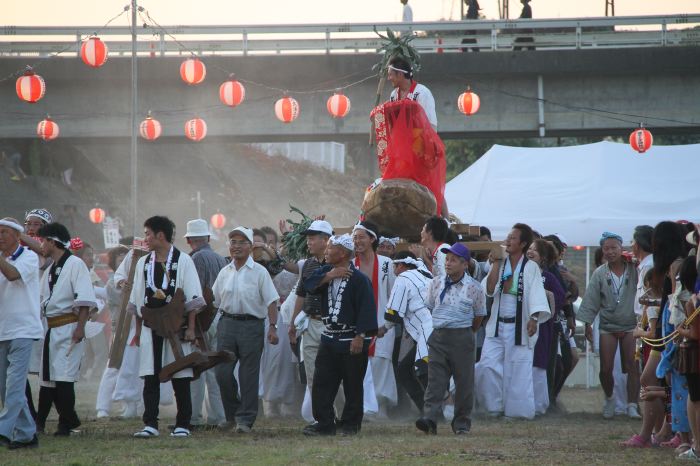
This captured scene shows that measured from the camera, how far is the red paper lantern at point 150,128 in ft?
82.4

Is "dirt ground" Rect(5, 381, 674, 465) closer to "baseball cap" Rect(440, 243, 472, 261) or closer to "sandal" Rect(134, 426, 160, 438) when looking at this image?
"sandal" Rect(134, 426, 160, 438)

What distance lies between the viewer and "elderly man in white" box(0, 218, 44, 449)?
837 centimetres

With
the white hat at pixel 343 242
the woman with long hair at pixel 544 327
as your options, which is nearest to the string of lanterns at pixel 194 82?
the woman with long hair at pixel 544 327

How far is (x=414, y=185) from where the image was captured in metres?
11.6

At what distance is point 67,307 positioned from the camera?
30.6ft

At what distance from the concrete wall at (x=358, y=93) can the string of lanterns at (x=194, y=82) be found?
5.87 ft

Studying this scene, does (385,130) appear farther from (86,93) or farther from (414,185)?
(86,93)

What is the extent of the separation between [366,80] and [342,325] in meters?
17.7

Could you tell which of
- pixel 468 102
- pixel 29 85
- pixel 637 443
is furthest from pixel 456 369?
pixel 29 85

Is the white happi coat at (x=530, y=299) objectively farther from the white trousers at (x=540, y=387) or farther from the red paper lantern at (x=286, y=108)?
the red paper lantern at (x=286, y=108)

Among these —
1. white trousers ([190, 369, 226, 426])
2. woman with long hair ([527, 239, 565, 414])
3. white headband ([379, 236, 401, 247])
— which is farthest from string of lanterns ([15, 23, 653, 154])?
white trousers ([190, 369, 226, 426])

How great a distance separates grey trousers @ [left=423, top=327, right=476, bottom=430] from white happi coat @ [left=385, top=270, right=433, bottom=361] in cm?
81

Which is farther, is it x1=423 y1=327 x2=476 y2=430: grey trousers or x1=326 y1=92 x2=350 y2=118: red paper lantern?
x1=326 y1=92 x2=350 y2=118: red paper lantern

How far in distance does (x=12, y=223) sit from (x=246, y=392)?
2577mm
